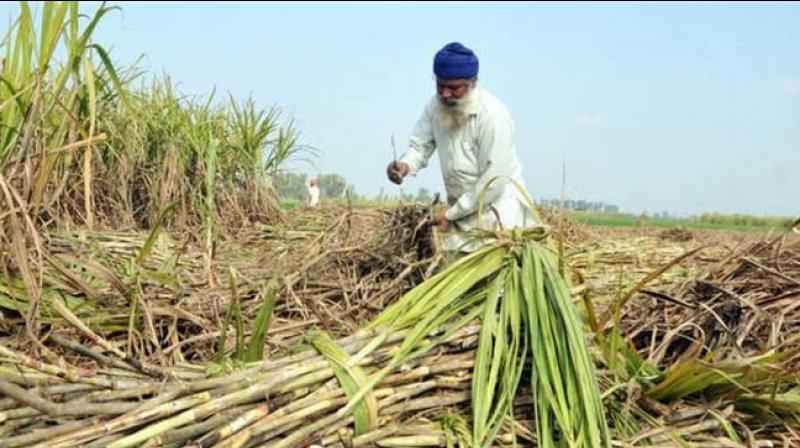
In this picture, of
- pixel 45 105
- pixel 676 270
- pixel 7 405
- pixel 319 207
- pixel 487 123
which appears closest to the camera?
pixel 7 405

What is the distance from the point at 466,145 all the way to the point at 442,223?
0.73m

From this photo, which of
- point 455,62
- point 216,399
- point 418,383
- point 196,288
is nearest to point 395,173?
point 455,62

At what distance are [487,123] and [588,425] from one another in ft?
6.92

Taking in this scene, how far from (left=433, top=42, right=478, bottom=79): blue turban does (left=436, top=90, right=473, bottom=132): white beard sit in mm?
128

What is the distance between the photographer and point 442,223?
129 inches

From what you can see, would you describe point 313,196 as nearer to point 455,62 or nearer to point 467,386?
point 455,62

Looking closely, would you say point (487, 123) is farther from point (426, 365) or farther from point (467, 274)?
point (426, 365)

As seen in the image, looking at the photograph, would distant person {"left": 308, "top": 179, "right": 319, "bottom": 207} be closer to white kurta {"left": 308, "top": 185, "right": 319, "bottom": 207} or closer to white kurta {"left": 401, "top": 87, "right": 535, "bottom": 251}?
white kurta {"left": 308, "top": 185, "right": 319, "bottom": 207}

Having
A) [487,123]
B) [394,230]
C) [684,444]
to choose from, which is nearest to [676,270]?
[487,123]

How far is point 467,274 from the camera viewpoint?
84.7 inches

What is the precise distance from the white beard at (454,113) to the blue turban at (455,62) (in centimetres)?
13

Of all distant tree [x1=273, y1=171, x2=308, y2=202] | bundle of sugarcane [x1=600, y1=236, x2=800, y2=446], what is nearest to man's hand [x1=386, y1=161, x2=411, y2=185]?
bundle of sugarcane [x1=600, y1=236, x2=800, y2=446]

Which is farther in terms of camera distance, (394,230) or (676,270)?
(676,270)

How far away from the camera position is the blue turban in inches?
142
